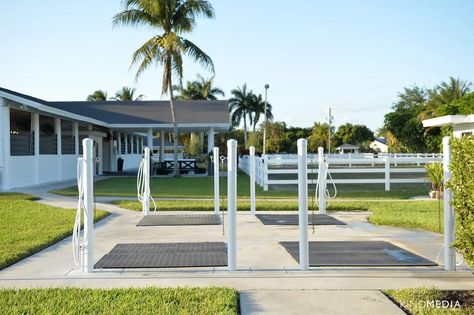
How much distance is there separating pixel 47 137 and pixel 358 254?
18.5 m

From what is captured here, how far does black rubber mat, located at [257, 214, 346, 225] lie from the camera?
1090cm

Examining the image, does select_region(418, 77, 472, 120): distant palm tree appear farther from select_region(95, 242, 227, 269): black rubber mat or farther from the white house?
select_region(95, 242, 227, 269): black rubber mat

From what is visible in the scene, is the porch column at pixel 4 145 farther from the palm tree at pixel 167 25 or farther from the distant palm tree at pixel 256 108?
the distant palm tree at pixel 256 108

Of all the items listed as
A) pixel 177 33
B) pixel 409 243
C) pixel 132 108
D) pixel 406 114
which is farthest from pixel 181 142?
pixel 409 243

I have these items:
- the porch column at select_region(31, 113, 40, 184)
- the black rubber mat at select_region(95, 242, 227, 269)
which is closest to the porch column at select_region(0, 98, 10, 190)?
the porch column at select_region(31, 113, 40, 184)

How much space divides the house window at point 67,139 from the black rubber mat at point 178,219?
15031mm

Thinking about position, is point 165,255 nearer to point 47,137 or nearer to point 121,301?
point 121,301

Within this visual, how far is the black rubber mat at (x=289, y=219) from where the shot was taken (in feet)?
35.7

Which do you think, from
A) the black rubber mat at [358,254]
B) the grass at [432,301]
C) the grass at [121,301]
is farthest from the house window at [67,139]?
the grass at [432,301]

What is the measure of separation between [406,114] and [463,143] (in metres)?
55.9

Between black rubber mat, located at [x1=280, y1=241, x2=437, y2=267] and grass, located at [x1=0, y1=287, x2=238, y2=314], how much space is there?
6.72 feet

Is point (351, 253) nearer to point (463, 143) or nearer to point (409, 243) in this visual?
point (409, 243)

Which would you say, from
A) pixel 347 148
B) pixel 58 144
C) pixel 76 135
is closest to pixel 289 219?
pixel 58 144

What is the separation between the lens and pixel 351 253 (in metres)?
7.52
